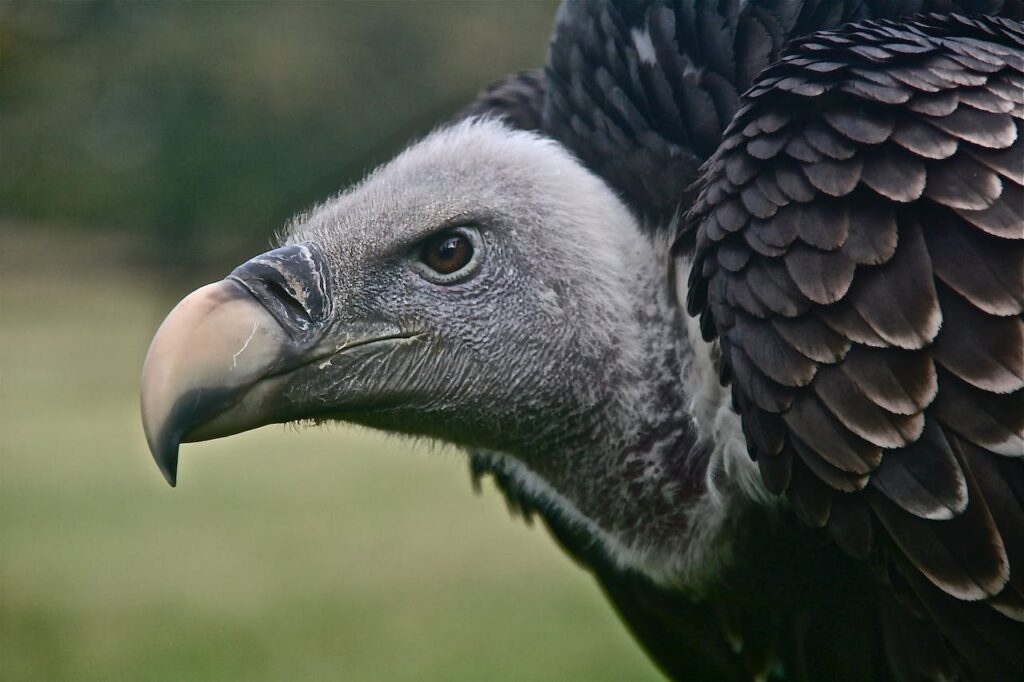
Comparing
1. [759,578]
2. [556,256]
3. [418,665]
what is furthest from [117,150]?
[759,578]

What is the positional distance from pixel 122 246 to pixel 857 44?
5397mm

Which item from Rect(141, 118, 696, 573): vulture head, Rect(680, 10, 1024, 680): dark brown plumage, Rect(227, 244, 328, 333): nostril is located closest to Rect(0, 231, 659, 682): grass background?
Rect(141, 118, 696, 573): vulture head

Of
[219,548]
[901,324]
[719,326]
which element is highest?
→ [219,548]

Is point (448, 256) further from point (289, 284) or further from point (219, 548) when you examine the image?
point (219, 548)

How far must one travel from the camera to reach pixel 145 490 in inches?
266

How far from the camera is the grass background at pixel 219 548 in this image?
4652mm

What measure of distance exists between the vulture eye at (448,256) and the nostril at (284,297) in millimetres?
258

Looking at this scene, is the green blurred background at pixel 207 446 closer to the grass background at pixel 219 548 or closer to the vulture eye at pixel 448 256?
the grass background at pixel 219 548

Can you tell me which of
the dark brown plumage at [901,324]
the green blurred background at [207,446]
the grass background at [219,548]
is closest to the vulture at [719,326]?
the dark brown plumage at [901,324]

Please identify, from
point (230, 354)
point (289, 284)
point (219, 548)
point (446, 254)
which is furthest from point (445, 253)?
point (219, 548)

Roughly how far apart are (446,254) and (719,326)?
0.62m

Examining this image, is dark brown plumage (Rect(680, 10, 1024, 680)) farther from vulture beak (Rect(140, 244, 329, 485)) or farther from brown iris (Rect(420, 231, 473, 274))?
vulture beak (Rect(140, 244, 329, 485))

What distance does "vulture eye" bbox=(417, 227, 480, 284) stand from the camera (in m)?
2.22

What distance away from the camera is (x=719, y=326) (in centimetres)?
179
